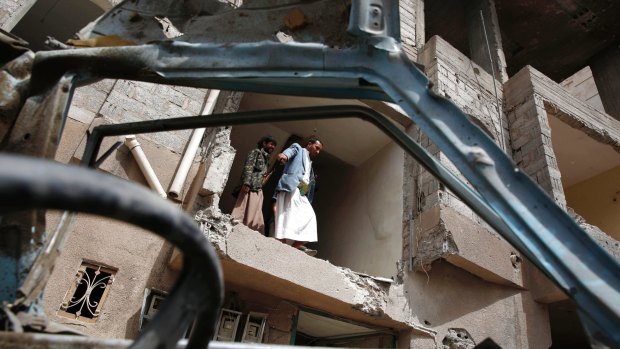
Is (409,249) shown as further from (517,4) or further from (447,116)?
(517,4)

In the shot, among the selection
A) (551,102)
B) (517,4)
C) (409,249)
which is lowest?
(409,249)

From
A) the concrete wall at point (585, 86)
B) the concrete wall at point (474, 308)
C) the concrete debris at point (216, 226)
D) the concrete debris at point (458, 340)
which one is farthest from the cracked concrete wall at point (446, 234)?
the concrete wall at point (585, 86)

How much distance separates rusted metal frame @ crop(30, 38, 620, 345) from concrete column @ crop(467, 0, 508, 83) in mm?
6872

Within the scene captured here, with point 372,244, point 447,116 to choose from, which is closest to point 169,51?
point 447,116

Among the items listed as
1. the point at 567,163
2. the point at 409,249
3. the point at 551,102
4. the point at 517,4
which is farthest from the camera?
the point at 517,4

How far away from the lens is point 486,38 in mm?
9203

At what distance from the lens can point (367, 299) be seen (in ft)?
15.7

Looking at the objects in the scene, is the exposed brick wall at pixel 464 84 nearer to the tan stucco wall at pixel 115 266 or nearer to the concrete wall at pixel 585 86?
the tan stucco wall at pixel 115 266

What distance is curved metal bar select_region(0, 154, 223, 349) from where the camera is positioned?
676 millimetres

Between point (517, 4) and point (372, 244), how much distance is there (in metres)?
7.61

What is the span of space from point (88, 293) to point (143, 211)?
363cm

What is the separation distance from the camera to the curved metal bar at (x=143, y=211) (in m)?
0.68

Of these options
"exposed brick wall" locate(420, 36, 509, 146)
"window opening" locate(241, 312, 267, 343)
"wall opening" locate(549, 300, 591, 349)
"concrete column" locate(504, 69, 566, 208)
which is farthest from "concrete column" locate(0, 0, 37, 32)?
"wall opening" locate(549, 300, 591, 349)

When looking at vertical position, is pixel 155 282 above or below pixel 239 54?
below
